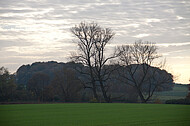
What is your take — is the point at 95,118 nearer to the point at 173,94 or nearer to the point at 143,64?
the point at 143,64

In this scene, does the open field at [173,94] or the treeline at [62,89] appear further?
the open field at [173,94]

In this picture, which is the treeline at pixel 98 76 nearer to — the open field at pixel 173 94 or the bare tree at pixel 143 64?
the bare tree at pixel 143 64

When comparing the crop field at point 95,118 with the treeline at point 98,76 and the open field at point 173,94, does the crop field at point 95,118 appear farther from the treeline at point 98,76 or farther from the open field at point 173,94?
the open field at point 173,94

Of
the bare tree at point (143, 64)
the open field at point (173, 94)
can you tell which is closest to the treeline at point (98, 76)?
the bare tree at point (143, 64)

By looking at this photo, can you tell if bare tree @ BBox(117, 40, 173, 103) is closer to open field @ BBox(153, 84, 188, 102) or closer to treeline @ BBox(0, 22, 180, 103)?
treeline @ BBox(0, 22, 180, 103)

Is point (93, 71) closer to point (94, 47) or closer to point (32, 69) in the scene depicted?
point (94, 47)

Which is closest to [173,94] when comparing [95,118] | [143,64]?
[143,64]

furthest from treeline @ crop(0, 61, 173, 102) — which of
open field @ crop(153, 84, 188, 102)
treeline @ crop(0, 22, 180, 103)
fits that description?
open field @ crop(153, 84, 188, 102)

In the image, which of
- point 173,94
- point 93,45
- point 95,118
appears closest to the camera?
point 95,118

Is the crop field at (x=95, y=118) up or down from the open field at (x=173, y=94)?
up

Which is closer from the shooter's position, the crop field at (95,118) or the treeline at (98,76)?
the crop field at (95,118)

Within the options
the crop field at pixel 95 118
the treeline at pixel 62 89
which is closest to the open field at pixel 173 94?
the treeline at pixel 62 89

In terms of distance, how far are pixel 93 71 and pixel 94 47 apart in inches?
183

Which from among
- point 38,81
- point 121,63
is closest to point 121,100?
point 121,63
